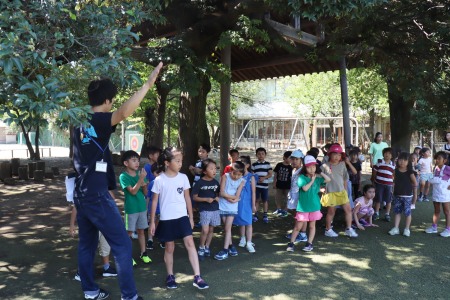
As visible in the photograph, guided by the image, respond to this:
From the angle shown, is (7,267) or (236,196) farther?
(236,196)

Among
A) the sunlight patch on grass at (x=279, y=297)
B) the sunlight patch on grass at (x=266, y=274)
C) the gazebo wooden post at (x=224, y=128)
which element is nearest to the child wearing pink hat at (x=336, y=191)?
the sunlight patch on grass at (x=266, y=274)

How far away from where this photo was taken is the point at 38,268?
4926mm

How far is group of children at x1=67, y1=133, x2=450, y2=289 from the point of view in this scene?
14.3 ft

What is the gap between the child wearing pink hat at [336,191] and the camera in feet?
21.1

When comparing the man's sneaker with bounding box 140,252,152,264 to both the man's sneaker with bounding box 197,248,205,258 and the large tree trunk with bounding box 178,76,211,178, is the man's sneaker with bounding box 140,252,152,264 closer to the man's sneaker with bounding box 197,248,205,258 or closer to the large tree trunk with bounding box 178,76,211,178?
the man's sneaker with bounding box 197,248,205,258

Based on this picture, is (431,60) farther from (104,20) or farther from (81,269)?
(81,269)

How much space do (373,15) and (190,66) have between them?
353cm

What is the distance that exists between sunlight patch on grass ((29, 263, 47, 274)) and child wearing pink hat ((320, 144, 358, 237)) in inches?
163

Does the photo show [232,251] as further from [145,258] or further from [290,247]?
[145,258]

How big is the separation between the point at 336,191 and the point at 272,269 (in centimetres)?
215

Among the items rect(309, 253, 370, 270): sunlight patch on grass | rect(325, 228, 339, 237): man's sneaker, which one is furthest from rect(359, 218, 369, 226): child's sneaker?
rect(309, 253, 370, 270): sunlight patch on grass

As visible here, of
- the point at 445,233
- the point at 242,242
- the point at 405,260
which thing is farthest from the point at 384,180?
the point at 242,242

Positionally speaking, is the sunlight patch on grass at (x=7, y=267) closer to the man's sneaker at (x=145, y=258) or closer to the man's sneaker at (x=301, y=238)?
the man's sneaker at (x=145, y=258)

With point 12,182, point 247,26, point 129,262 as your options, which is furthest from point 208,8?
point 12,182
